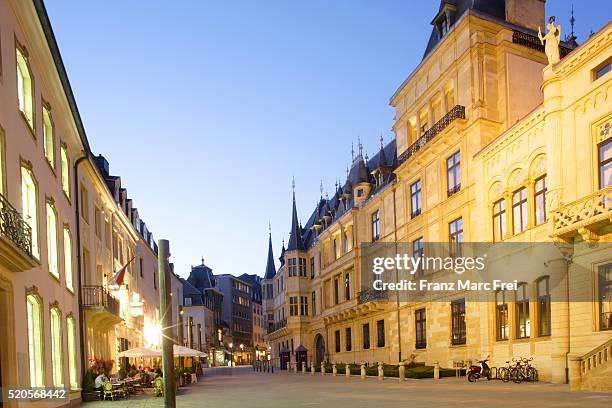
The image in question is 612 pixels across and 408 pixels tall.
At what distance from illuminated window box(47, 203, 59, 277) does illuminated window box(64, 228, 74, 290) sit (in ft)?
5.92

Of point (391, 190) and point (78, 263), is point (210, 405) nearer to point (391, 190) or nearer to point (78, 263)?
point (78, 263)

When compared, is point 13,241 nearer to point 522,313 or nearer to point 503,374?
point 503,374

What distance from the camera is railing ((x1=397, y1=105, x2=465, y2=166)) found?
29.6 metres

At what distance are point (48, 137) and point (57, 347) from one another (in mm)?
6581

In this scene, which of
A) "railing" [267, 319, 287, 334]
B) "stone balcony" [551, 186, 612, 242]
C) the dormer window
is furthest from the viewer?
Result: "railing" [267, 319, 287, 334]

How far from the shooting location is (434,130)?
3184cm

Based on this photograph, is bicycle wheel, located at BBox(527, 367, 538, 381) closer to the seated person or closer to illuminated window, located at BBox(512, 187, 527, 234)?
illuminated window, located at BBox(512, 187, 527, 234)

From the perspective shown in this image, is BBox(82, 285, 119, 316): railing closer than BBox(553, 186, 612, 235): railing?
No

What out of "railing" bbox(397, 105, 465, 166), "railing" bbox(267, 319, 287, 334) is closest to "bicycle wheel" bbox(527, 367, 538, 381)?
"railing" bbox(397, 105, 465, 166)

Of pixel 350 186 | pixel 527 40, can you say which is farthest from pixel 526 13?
pixel 350 186

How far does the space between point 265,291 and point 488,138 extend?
66.4 metres

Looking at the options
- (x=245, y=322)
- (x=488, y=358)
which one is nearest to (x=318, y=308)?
(x=488, y=358)

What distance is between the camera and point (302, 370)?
5519cm

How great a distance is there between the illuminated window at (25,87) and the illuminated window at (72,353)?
24.7 feet
